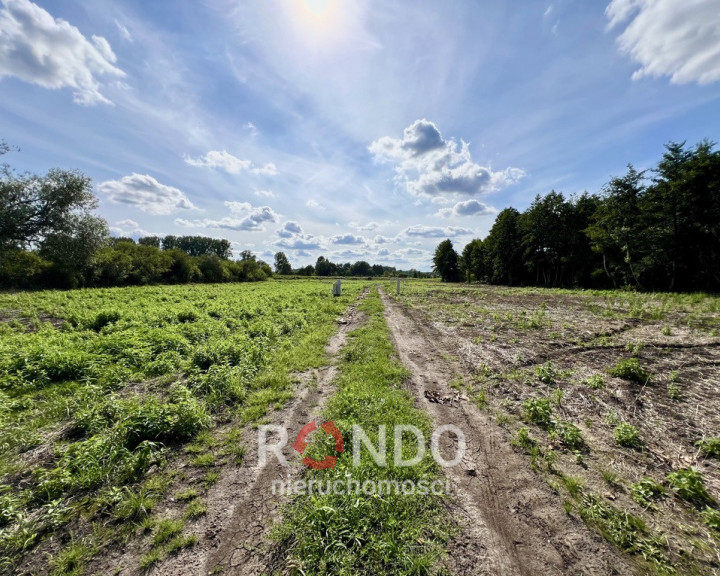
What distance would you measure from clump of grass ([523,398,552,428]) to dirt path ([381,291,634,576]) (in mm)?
827

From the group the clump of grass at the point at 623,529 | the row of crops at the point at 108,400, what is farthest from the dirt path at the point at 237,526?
the clump of grass at the point at 623,529

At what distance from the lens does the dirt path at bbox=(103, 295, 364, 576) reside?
112 inches

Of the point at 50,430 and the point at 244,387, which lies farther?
the point at 244,387

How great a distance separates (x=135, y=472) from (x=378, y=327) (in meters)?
10.5

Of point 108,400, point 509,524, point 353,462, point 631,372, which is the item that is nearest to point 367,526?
point 353,462

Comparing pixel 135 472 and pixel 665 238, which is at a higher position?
pixel 665 238

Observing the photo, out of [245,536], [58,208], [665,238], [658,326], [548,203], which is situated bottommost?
[245,536]

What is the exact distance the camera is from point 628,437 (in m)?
4.68

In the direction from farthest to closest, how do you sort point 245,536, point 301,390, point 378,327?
point 378,327 → point 301,390 → point 245,536

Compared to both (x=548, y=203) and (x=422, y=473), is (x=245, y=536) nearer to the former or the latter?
(x=422, y=473)

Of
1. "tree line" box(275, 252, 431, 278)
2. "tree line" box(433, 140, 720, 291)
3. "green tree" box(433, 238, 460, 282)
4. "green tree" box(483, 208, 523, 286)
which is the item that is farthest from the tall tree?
"tree line" box(433, 140, 720, 291)

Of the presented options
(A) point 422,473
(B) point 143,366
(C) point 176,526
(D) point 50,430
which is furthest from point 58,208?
(A) point 422,473

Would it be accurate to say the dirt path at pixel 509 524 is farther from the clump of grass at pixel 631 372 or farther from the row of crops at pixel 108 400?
the clump of grass at pixel 631 372

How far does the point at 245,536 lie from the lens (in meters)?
3.20
